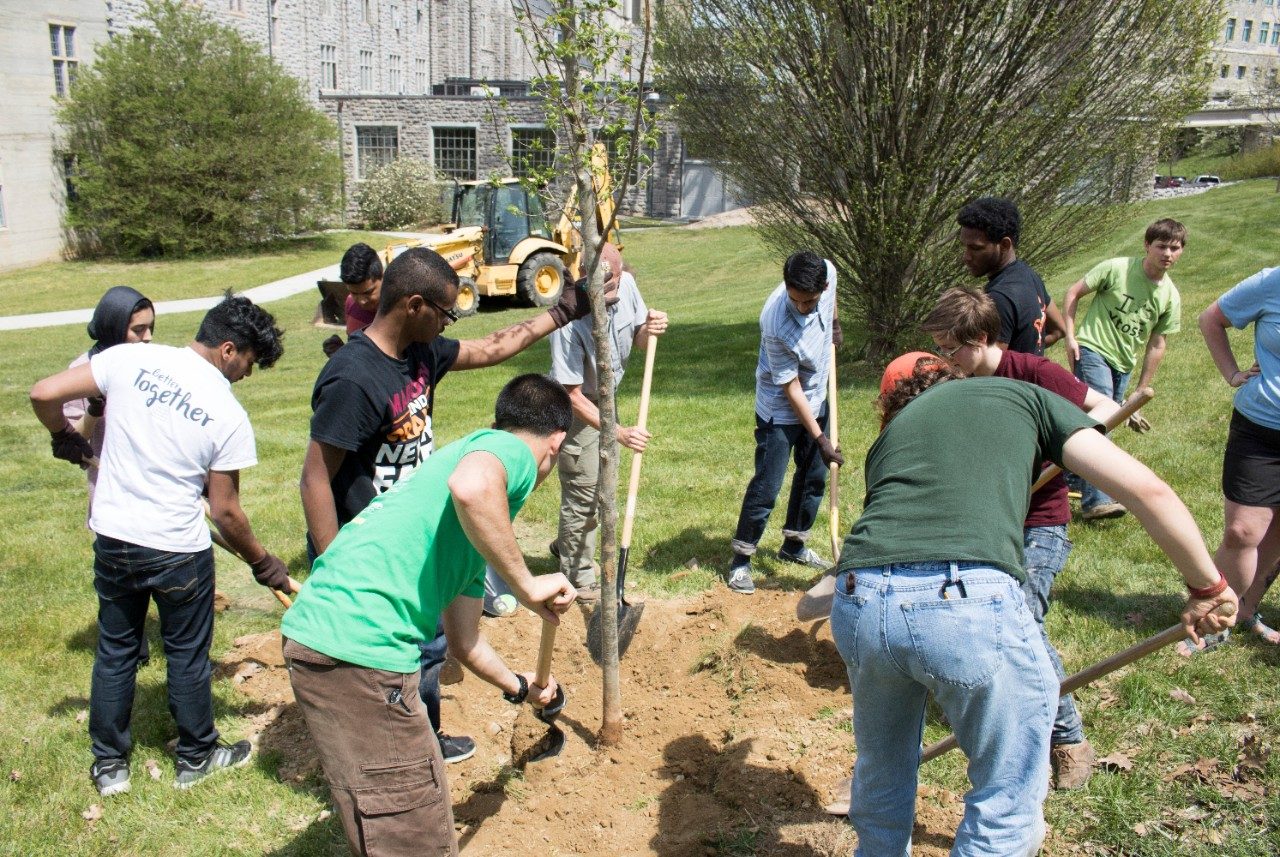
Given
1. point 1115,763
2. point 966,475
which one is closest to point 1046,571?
point 1115,763

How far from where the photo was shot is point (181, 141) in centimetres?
2795

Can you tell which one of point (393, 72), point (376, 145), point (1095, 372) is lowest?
point (1095, 372)

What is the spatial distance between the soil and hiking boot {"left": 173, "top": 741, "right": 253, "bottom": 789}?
165 mm

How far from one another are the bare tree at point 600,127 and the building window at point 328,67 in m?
40.9

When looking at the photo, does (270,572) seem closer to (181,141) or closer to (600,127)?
(600,127)

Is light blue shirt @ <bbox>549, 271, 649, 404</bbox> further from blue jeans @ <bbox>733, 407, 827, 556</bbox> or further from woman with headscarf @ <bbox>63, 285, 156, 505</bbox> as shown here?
woman with headscarf @ <bbox>63, 285, 156, 505</bbox>

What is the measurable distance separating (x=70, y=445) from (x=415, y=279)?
2.34 metres

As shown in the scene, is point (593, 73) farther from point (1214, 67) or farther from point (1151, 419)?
point (1214, 67)

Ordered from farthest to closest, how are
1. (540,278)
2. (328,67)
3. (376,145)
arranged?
(328,67) → (376,145) → (540,278)

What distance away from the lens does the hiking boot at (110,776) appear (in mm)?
4047

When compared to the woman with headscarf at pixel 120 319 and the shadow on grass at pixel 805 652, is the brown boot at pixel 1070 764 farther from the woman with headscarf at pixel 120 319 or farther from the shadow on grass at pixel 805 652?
the woman with headscarf at pixel 120 319

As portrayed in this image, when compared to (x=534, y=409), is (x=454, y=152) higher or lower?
higher

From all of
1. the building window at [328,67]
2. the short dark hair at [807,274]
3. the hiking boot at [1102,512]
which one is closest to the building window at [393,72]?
the building window at [328,67]

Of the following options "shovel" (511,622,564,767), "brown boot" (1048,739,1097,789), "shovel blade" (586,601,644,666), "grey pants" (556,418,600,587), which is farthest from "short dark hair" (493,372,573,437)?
"grey pants" (556,418,600,587)
